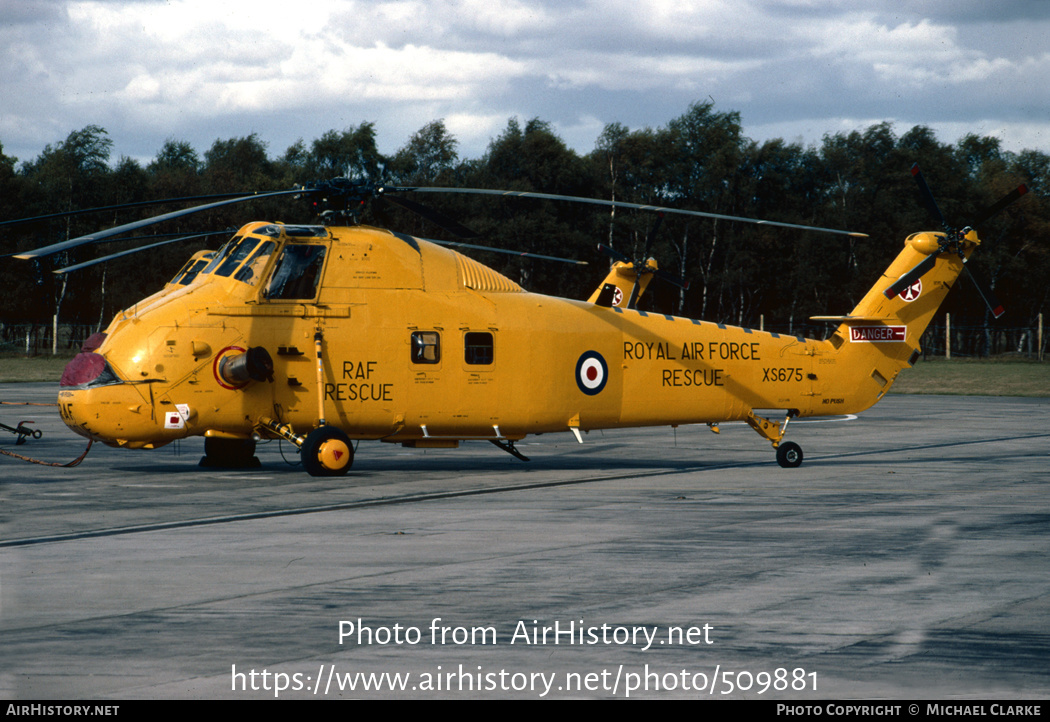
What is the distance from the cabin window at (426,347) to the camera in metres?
18.4

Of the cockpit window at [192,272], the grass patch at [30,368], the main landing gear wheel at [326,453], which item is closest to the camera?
the main landing gear wheel at [326,453]

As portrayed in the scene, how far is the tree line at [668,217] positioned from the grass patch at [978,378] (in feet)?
41.0

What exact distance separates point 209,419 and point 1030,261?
77442mm

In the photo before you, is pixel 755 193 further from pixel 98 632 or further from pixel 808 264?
pixel 98 632

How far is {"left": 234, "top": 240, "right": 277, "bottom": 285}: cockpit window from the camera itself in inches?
705

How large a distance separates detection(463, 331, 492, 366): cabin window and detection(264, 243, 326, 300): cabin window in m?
2.74

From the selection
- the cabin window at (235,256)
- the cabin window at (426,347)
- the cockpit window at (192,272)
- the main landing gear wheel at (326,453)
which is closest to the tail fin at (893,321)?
the cabin window at (426,347)

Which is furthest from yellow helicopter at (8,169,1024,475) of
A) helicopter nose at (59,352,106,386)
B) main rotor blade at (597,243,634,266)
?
main rotor blade at (597,243,634,266)

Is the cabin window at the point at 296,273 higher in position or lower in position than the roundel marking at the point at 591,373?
higher

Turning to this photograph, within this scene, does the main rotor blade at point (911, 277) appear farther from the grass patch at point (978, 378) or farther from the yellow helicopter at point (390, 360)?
the grass patch at point (978, 378)

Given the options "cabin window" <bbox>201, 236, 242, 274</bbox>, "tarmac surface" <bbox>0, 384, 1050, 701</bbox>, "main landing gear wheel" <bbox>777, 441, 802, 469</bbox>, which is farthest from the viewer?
"main landing gear wheel" <bbox>777, 441, 802, 469</bbox>

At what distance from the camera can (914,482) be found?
1747cm

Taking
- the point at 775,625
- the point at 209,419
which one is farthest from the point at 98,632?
the point at 209,419

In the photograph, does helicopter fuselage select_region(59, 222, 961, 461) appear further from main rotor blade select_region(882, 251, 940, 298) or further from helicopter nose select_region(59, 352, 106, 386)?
main rotor blade select_region(882, 251, 940, 298)
